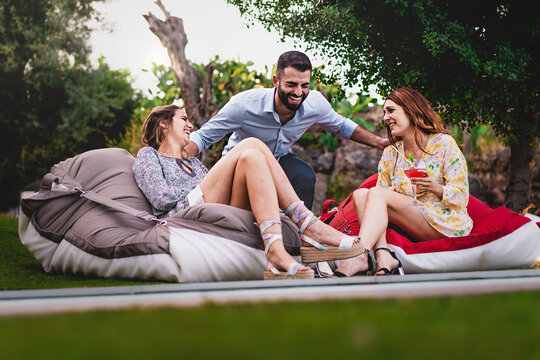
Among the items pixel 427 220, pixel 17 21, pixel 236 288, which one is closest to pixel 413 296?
pixel 236 288

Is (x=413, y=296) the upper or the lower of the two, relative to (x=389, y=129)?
lower

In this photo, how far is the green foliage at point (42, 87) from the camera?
38.7 feet

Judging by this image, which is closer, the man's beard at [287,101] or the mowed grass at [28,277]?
the mowed grass at [28,277]

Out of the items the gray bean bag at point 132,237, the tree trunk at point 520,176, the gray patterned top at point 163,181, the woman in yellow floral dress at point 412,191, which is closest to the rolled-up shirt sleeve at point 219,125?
the gray patterned top at point 163,181

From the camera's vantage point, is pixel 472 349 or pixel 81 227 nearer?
pixel 472 349

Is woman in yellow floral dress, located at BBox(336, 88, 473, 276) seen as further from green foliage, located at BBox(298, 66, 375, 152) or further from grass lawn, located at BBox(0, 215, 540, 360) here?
green foliage, located at BBox(298, 66, 375, 152)

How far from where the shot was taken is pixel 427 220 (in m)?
3.38

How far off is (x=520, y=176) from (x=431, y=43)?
2525 millimetres

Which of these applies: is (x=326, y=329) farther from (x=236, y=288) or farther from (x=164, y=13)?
(x=164, y=13)

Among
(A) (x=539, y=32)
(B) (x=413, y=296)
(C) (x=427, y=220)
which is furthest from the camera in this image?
(A) (x=539, y=32)

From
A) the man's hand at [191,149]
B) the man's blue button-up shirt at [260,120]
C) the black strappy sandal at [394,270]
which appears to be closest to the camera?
the black strappy sandal at [394,270]

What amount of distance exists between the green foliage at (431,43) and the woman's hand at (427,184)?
1.69 metres

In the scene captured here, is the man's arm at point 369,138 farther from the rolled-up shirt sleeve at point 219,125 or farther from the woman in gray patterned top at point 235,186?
the woman in gray patterned top at point 235,186

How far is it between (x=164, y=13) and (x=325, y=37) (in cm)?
293
